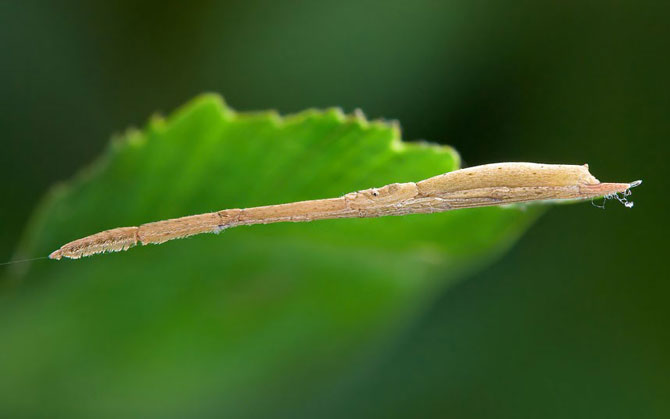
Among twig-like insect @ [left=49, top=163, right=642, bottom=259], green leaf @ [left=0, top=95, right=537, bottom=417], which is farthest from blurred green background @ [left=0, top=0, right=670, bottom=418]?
twig-like insect @ [left=49, top=163, right=642, bottom=259]

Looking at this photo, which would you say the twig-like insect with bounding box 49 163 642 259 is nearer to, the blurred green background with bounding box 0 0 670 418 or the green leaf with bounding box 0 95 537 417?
the green leaf with bounding box 0 95 537 417

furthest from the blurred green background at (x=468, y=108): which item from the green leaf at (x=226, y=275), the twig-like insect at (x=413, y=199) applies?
the twig-like insect at (x=413, y=199)

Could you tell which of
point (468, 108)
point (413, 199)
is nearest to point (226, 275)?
point (413, 199)

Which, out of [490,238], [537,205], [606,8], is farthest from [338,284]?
[606,8]

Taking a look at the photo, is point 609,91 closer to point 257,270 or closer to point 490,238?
point 490,238

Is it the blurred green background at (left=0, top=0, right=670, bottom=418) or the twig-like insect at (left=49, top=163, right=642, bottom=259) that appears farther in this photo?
the blurred green background at (left=0, top=0, right=670, bottom=418)

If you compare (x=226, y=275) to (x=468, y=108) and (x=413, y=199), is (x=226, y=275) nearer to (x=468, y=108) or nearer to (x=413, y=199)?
(x=413, y=199)
